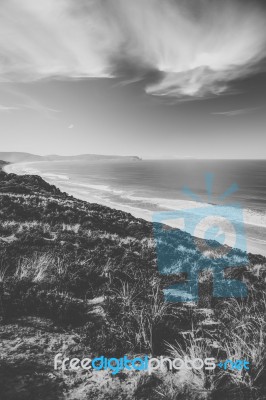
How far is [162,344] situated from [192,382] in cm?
78

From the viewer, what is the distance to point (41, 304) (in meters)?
4.44

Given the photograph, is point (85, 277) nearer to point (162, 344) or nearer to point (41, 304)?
point (41, 304)

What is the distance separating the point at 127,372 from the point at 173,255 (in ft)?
23.4

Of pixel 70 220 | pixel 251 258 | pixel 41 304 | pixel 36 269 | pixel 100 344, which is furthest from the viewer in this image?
pixel 70 220

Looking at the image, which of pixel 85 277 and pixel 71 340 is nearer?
pixel 71 340

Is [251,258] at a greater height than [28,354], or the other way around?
[28,354]

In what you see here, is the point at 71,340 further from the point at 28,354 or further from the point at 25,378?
the point at 25,378

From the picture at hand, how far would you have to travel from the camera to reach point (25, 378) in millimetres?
2836

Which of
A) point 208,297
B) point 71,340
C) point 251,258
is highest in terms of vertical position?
point 71,340

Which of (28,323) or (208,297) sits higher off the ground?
(28,323)

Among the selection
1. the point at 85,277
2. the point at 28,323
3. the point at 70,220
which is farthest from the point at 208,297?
the point at 70,220

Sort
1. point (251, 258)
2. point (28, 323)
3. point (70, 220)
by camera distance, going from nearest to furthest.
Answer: point (28, 323) → point (251, 258) → point (70, 220)

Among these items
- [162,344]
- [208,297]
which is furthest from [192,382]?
[208,297]

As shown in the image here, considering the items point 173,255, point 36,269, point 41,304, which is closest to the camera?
point 41,304
